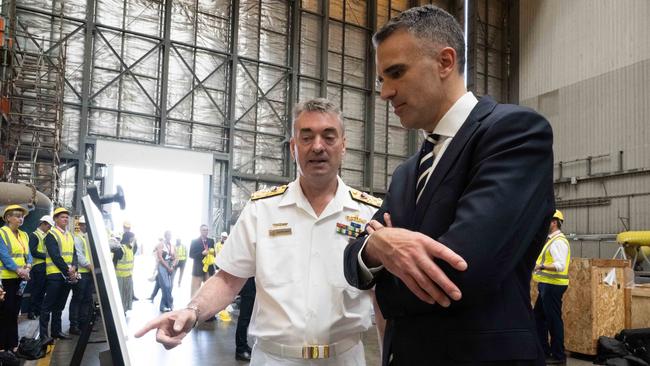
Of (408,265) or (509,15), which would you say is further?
(509,15)

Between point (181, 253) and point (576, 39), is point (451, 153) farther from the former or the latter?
point (576, 39)

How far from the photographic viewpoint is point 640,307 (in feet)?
24.9

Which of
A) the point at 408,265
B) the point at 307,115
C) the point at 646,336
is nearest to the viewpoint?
the point at 408,265

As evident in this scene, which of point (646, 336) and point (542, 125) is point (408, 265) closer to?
point (542, 125)

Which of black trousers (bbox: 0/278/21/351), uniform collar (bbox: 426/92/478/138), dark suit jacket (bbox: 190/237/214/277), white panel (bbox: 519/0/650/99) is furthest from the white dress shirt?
white panel (bbox: 519/0/650/99)

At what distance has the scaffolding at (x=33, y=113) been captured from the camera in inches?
536

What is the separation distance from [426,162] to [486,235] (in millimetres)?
373

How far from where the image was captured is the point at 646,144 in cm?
1625

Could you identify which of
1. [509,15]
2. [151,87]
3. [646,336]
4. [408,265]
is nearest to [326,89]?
[151,87]

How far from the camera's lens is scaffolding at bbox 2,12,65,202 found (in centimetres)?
1361

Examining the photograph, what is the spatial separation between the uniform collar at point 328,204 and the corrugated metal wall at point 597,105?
16855 millimetres

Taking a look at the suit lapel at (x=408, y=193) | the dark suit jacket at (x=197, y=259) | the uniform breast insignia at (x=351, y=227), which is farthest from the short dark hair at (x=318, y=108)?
the dark suit jacket at (x=197, y=259)

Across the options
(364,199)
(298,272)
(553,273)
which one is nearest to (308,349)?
(298,272)

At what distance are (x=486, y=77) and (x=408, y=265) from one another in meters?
22.4
